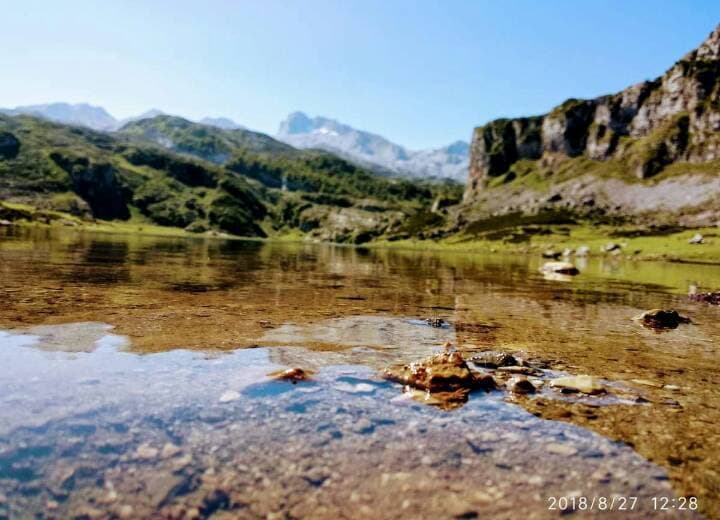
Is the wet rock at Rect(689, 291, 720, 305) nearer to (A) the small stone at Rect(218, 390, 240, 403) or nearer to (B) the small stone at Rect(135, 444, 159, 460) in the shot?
(A) the small stone at Rect(218, 390, 240, 403)

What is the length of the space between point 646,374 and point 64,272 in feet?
121

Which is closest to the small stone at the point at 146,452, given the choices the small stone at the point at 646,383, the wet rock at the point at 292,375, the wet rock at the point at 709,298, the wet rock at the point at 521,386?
the wet rock at the point at 292,375

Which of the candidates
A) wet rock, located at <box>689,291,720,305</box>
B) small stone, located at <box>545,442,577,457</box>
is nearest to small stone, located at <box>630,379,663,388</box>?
small stone, located at <box>545,442,577,457</box>

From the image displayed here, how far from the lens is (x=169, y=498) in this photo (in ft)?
21.1

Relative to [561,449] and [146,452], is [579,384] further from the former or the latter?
[146,452]

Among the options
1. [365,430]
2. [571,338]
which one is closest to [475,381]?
[365,430]

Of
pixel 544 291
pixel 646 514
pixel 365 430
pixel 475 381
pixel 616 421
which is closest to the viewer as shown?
pixel 646 514

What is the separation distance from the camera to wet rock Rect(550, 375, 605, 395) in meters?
11.3

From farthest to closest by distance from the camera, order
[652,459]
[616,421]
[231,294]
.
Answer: [231,294], [616,421], [652,459]

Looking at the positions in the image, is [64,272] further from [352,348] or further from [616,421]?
[616,421]

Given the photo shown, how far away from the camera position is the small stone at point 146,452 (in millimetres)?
7477

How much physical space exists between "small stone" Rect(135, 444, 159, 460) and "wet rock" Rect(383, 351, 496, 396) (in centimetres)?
591

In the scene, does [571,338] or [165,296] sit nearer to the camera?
[571,338]

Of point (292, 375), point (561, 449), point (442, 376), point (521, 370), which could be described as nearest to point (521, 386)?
point (521, 370)
